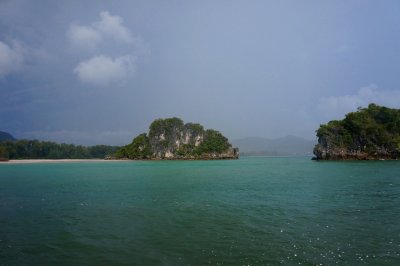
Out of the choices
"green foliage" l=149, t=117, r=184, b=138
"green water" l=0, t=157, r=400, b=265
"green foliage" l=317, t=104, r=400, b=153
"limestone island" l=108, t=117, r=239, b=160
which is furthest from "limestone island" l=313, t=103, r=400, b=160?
"green water" l=0, t=157, r=400, b=265

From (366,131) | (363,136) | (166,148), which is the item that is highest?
(366,131)

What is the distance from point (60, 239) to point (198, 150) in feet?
606

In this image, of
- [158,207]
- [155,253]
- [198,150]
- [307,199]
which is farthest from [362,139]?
[155,253]

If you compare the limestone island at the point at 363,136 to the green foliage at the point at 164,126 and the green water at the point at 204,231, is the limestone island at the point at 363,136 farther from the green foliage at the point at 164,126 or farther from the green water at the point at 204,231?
the green water at the point at 204,231

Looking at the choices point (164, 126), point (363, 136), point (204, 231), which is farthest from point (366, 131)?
point (204, 231)

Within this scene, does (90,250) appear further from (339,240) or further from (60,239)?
(339,240)

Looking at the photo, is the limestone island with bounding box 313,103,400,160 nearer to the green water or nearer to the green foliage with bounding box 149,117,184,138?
the green foliage with bounding box 149,117,184,138

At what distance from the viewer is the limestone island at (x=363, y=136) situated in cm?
11788

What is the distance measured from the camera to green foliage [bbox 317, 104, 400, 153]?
118438 millimetres

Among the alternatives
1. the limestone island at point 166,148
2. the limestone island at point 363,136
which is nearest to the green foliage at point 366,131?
the limestone island at point 363,136

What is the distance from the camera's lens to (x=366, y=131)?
4803 inches

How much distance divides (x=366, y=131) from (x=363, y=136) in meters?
2.30

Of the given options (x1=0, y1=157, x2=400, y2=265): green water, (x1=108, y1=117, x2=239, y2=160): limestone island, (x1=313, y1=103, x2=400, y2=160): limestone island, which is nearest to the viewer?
(x1=0, y1=157, x2=400, y2=265): green water

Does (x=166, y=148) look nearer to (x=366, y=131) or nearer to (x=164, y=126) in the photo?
(x=164, y=126)
